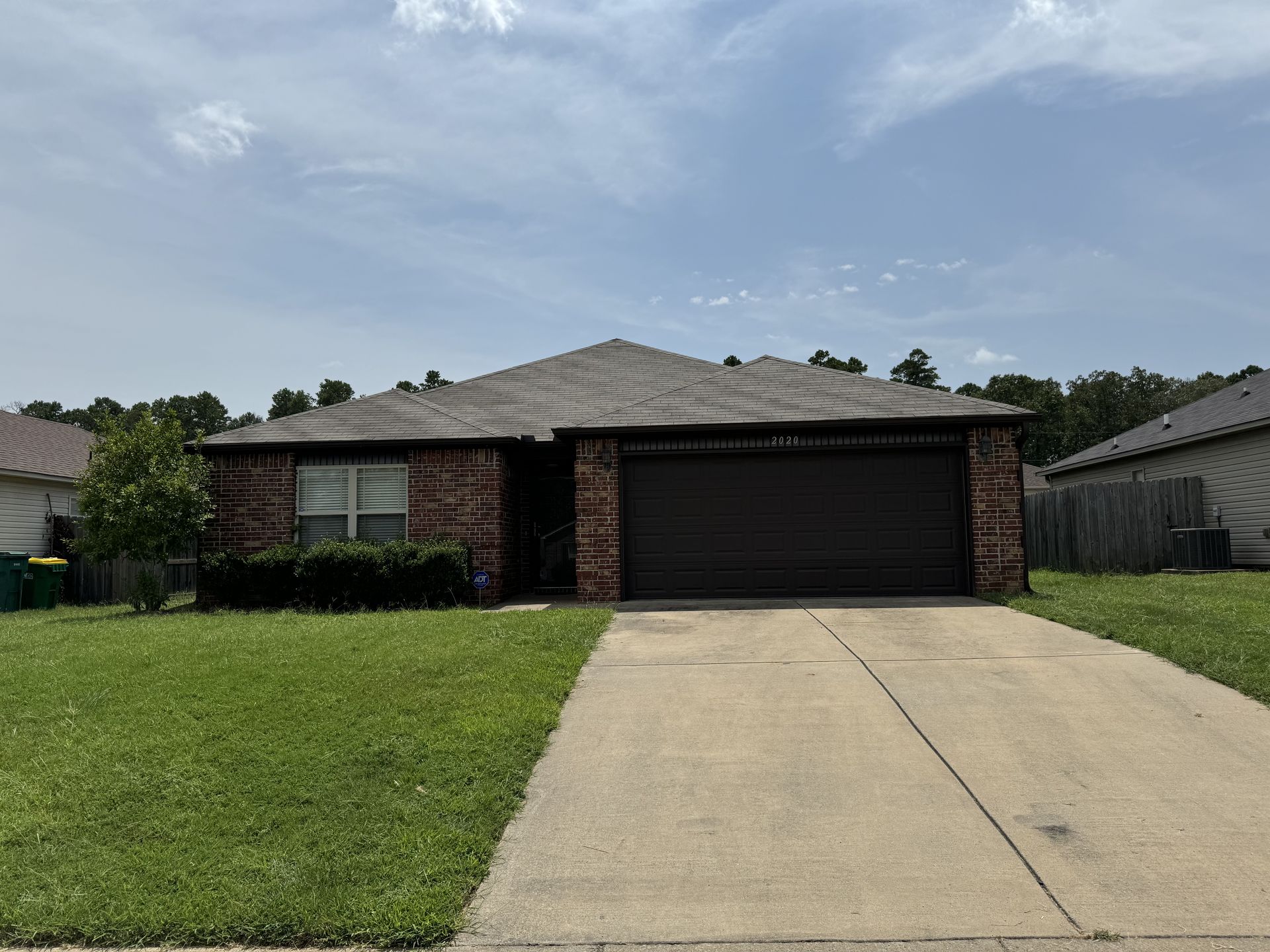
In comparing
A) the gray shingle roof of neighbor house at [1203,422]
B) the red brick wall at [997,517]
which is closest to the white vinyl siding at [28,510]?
the red brick wall at [997,517]

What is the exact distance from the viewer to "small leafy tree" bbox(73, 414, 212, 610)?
12.1m

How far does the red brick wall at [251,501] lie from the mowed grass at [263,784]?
4796 millimetres

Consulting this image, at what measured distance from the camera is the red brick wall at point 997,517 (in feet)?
37.7

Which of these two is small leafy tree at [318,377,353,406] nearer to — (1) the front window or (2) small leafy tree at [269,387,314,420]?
(2) small leafy tree at [269,387,314,420]

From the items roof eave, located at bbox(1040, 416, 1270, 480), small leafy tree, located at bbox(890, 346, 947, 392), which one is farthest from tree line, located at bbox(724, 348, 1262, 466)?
roof eave, located at bbox(1040, 416, 1270, 480)

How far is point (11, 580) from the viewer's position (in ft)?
50.0

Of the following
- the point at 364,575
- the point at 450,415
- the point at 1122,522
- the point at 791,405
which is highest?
the point at 450,415

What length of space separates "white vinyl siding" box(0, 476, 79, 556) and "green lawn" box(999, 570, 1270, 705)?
62.1 feet

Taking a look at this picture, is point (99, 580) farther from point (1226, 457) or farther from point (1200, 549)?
point (1226, 457)

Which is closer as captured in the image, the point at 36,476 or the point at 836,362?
the point at 36,476

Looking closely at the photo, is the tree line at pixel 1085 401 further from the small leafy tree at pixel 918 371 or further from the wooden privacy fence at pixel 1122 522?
the wooden privacy fence at pixel 1122 522

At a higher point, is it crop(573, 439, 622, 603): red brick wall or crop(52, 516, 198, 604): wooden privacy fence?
crop(573, 439, 622, 603): red brick wall

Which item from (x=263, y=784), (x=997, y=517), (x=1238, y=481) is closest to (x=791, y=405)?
(x=997, y=517)

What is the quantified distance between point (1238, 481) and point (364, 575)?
17689mm
